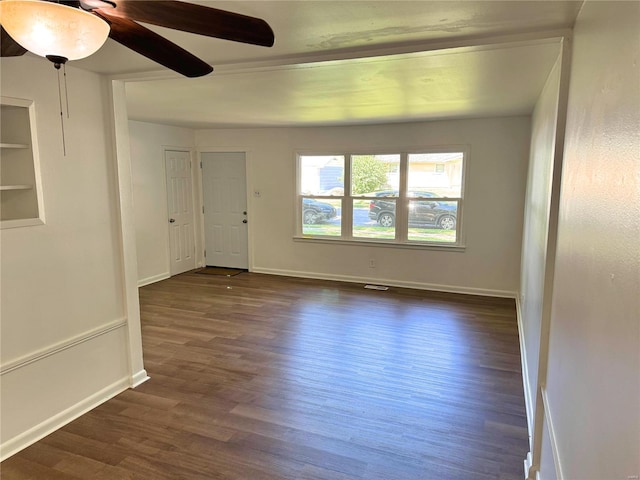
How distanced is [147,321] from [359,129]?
3.78 meters

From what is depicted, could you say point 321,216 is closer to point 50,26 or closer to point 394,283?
point 394,283

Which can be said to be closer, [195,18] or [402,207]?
[195,18]

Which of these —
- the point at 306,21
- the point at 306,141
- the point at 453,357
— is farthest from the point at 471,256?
the point at 306,21

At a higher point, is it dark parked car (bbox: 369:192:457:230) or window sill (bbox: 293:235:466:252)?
dark parked car (bbox: 369:192:457:230)

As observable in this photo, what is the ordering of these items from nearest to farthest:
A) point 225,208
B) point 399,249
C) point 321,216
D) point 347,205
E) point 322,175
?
point 399,249, point 347,205, point 322,175, point 321,216, point 225,208

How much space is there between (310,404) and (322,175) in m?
3.98

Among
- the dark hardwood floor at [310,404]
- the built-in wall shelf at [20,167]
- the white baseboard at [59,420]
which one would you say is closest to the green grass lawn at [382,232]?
the dark hardwood floor at [310,404]

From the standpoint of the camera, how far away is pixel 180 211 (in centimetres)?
648

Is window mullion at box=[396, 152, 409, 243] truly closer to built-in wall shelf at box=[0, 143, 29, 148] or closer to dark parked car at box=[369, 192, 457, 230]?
dark parked car at box=[369, 192, 457, 230]

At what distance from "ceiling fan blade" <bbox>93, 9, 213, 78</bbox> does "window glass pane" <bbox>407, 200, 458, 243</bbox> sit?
4359 millimetres

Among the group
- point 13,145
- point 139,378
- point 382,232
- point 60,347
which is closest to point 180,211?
point 382,232

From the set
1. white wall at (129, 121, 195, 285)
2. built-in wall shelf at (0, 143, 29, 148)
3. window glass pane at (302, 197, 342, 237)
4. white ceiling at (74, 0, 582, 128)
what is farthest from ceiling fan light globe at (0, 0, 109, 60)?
window glass pane at (302, 197, 342, 237)

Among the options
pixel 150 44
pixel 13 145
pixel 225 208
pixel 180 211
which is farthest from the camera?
pixel 225 208

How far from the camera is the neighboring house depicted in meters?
0.92
